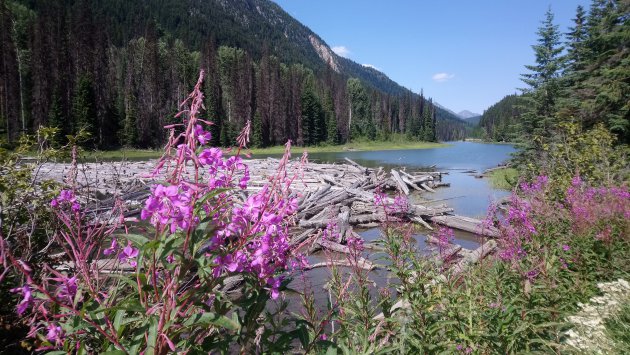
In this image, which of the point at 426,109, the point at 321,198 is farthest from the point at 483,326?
the point at 426,109

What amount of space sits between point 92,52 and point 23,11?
37.8m

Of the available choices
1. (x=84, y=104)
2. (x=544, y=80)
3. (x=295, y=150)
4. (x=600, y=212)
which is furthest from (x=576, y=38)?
(x=84, y=104)

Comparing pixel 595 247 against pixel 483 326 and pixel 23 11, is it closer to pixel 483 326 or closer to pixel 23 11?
pixel 483 326

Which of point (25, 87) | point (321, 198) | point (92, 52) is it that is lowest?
point (321, 198)

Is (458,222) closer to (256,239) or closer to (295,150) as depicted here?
(256,239)

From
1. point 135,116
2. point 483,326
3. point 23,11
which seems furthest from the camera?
point 23,11

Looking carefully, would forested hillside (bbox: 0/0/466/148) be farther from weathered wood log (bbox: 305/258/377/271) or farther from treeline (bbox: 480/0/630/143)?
treeline (bbox: 480/0/630/143)

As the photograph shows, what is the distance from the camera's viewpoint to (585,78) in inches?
845

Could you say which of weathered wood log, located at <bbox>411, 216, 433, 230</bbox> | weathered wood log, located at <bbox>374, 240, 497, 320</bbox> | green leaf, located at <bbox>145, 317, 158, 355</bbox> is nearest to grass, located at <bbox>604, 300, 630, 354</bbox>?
weathered wood log, located at <bbox>374, 240, 497, 320</bbox>

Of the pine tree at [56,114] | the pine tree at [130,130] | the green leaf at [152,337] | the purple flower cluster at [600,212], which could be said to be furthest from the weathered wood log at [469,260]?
the pine tree at [130,130]

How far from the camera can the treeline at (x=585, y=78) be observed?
15.2 metres

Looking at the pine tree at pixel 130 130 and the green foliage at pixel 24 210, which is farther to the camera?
the pine tree at pixel 130 130

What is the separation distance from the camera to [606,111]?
15453 millimetres

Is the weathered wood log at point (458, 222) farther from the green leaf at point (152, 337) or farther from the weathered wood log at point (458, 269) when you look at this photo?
the green leaf at point (152, 337)
